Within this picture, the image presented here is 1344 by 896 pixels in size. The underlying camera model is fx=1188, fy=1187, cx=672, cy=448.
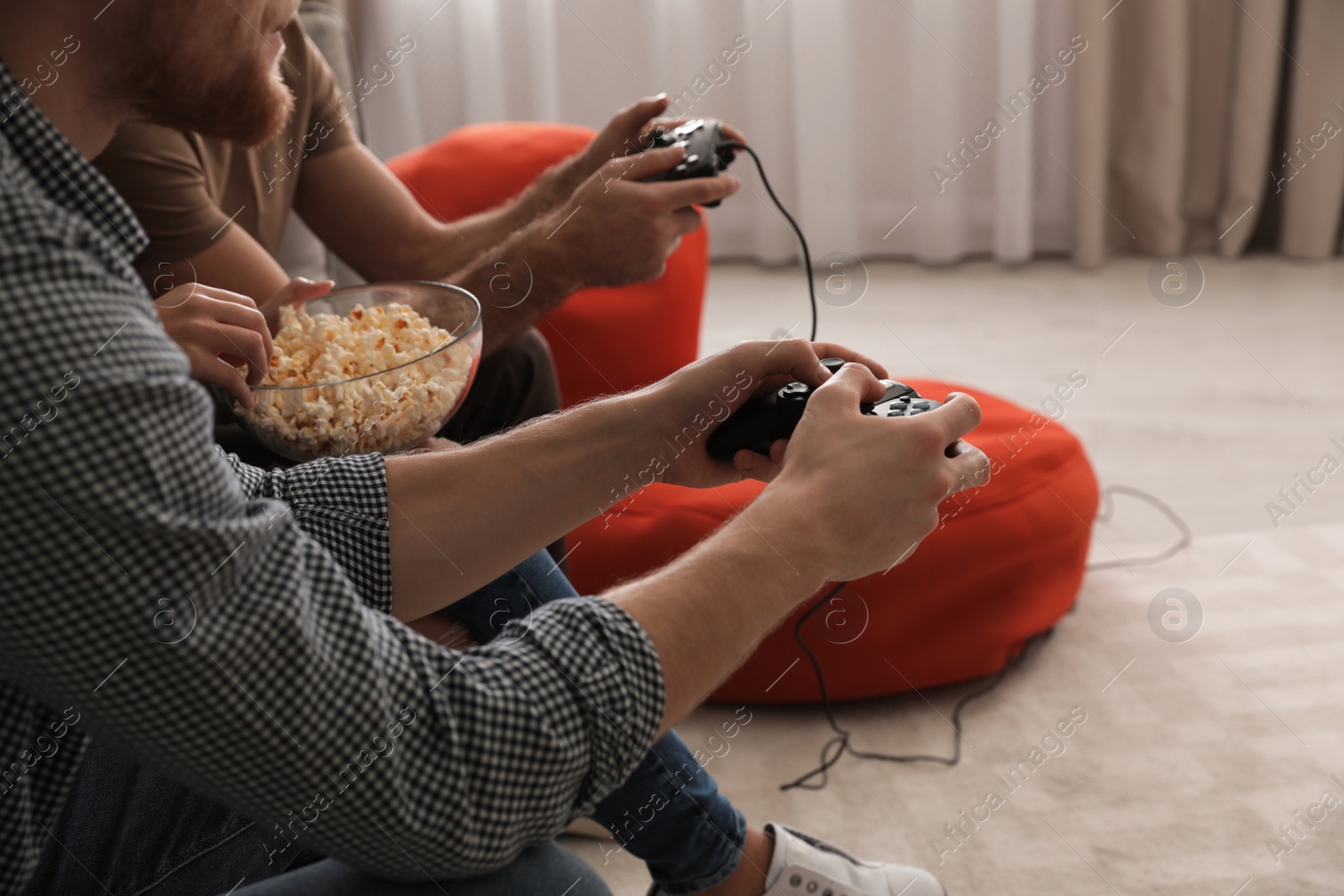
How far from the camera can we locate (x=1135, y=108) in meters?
2.73

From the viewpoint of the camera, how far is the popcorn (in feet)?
3.04

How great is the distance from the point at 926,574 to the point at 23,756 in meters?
0.94

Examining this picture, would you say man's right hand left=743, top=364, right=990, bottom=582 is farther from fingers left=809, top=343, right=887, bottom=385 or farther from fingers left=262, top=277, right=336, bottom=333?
fingers left=262, top=277, right=336, bottom=333

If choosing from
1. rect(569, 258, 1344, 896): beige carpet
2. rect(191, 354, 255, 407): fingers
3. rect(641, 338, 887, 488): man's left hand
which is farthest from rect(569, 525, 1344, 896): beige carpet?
rect(191, 354, 255, 407): fingers

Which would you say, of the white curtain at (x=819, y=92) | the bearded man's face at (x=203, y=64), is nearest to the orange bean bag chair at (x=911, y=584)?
the bearded man's face at (x=203, y=64)

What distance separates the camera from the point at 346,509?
2.62 feet

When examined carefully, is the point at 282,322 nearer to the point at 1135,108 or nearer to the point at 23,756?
the point at 23,756

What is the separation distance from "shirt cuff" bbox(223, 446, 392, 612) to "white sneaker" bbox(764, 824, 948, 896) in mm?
421

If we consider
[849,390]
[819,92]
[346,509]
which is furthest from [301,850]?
[819,92]

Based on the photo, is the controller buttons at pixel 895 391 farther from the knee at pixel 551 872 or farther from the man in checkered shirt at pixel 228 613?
the knee at pixel 551 872

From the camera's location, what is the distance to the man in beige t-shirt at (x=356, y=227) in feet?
3.88

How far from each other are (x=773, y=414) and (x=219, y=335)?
0.43m

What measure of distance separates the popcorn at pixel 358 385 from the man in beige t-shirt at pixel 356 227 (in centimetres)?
5

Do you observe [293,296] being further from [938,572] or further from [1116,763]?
[1116,763]
